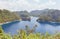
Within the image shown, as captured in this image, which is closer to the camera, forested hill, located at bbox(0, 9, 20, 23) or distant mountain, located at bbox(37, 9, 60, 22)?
forested hill, located at bbox(0, 9, 20, 23)

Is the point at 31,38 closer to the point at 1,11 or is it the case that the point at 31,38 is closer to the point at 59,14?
the point at 1,11

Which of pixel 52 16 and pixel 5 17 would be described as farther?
pixel 52 16

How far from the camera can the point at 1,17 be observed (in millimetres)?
40094

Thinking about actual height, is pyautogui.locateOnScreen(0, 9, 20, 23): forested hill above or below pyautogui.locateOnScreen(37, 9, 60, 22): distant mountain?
above

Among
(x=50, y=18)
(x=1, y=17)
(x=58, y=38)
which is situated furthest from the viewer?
(x=50, y=18)

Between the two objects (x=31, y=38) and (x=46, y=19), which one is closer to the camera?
(x=31, y=38)

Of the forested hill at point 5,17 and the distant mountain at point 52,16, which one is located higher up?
the forested hill at point 5,17

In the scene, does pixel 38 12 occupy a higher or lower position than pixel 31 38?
lower

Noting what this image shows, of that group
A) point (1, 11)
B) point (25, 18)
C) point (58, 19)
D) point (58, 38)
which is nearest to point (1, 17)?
point (1, 11)

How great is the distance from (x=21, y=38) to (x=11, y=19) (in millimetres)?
39813

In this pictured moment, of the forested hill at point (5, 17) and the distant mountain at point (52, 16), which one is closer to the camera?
the forested hill at point (5, 17)

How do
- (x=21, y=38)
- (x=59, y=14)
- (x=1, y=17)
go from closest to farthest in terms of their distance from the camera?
1. (x=21, y=38)
2. (x=1, y=17)
3. (x=59, y=14)

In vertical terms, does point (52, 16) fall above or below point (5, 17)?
below

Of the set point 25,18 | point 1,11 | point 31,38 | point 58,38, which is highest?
point 31,38
